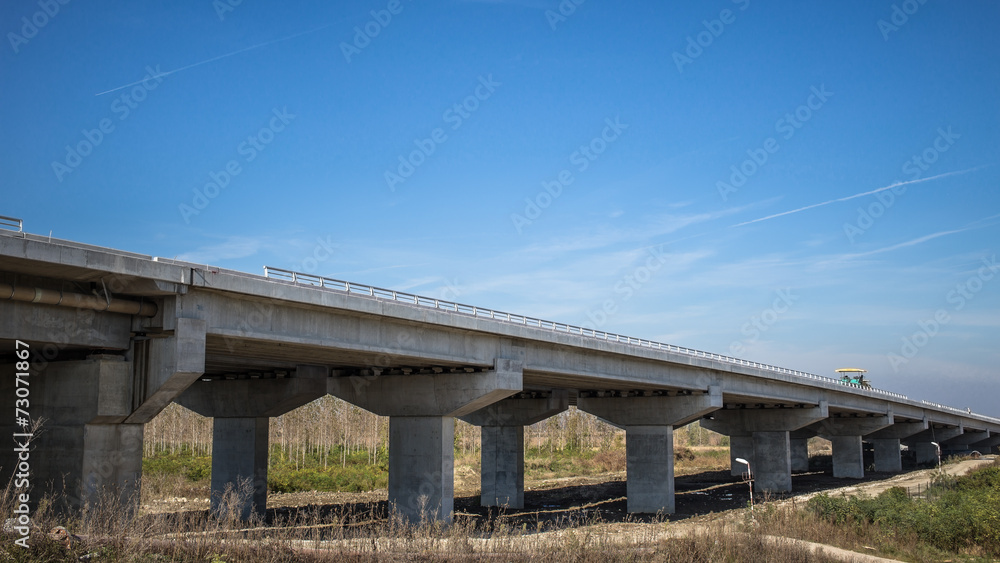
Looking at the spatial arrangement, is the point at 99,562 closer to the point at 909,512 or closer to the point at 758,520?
the point at 758,520

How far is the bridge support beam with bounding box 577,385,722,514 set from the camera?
44.1 meters

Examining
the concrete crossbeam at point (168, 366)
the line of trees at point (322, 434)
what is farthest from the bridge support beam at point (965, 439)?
the concrete crossbeam at point (168, 366)

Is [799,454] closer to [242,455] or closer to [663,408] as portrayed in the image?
[663,408]

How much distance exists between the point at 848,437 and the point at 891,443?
10184 mm

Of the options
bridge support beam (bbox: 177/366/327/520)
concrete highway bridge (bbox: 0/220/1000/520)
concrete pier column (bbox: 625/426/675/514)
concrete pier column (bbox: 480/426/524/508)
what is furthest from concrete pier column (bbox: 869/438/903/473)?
bridge support beam (bbox: 177/366/327/520)

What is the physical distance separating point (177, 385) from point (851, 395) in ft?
188

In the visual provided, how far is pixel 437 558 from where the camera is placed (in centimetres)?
1652

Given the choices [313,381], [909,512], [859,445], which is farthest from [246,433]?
[859,445]

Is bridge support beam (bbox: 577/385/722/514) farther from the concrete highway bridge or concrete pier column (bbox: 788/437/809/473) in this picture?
concrete pier column (bbox: 788/437/809/473)

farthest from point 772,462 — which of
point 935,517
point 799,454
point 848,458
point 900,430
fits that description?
point 935,517

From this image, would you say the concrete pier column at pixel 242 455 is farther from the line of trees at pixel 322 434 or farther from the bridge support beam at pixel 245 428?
the line of trees at pixel 322 434

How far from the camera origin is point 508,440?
1924 inches

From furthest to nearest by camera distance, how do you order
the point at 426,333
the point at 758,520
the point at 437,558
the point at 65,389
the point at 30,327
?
the point at 426,333 → the point at 758,520 → the point at 65,389 → the point at 30,327 → the point at 437,558

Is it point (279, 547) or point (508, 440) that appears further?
point (508, 440)
